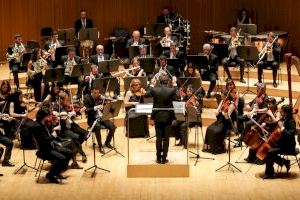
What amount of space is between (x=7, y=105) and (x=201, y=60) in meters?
3.55

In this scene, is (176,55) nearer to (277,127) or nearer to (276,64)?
(276,64)

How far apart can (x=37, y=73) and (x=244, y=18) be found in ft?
16.8

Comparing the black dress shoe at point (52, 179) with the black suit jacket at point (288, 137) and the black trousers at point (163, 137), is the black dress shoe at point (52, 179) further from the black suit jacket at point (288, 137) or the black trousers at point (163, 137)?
the black suit jacket at point (288, 137)

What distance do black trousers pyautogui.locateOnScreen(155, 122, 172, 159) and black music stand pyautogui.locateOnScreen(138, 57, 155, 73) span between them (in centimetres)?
277

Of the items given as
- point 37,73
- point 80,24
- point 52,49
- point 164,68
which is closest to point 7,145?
point 37,73

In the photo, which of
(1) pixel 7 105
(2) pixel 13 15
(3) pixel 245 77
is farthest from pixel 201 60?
(2) pixel 13 15

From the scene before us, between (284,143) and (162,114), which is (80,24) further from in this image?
(284,143)

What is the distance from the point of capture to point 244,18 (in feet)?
51.3

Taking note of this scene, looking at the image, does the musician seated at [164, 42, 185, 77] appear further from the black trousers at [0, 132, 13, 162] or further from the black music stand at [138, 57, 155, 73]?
the black trousers at [0, 132, 13, 162]

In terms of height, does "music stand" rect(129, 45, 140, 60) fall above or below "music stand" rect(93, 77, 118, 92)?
above

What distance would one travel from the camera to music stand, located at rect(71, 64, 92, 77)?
12.3 meters

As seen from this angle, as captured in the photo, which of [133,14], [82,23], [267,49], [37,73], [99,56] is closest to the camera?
[37,73]

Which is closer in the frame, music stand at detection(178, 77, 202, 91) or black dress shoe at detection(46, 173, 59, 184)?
black dress shoe at detection(46, 173, 59, 184)

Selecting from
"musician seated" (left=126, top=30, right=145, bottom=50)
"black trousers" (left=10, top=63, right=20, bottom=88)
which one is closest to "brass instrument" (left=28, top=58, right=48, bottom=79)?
"black trousers" (left=10, top=63, right=20, bottom=88)
